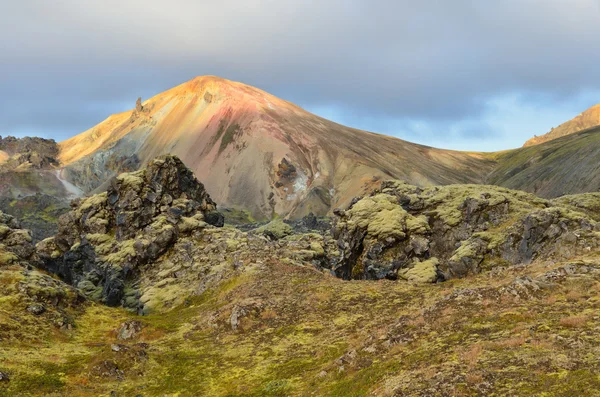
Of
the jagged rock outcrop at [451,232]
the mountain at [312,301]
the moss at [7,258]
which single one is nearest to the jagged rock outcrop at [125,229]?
the mountain at [312,301]

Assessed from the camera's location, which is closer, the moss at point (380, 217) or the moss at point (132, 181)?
the moss at point (380, 217)

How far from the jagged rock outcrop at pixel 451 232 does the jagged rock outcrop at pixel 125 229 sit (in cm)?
2755

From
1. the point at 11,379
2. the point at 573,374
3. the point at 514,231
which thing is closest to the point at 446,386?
the point at 573,374

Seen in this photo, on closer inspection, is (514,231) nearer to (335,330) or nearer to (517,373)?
(335,330)

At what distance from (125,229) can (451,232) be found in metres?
52.4

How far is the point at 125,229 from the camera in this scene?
2842 inches

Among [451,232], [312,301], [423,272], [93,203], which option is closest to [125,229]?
[93,203]

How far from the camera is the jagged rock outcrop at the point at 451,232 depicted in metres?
48.7

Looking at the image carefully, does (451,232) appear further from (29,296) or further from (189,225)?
(29,296)

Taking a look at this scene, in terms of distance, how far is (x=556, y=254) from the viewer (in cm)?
4453

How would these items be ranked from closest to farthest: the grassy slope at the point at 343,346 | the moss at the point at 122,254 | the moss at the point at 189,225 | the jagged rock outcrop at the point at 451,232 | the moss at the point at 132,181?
the grassy slope at the point at 343,346
the jagged rock outcrop at the point at 451,232
the moss at the point at 122,254
the moss at the point at 189,225
the moss at the point at 132,181

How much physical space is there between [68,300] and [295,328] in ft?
85.6

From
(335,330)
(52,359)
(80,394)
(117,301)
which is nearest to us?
(80,394)

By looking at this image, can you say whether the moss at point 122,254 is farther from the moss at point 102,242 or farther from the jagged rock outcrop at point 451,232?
the jagged rock outcrop at point 451,232
